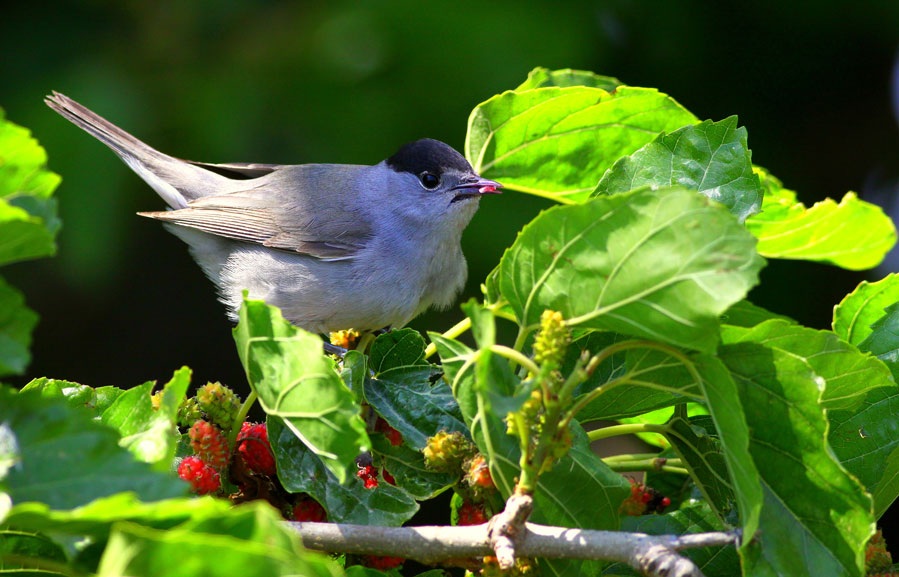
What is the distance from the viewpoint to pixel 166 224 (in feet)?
12.5

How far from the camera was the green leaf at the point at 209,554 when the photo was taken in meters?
0.87

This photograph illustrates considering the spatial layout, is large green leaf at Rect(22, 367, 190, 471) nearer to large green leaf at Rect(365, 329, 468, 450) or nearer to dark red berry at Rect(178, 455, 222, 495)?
dark red berry at Rect(178, 455, 222, 495)

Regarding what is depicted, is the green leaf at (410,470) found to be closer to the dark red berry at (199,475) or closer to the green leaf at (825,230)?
the dark red berry at (199,475)

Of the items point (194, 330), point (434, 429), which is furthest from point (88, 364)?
point (434, 429)

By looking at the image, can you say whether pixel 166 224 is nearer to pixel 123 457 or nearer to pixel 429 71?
pixel 429 71

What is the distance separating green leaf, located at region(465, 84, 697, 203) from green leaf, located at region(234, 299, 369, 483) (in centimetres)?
92

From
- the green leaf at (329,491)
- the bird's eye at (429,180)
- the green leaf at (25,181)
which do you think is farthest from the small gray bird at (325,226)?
the green leaf at (25,181)

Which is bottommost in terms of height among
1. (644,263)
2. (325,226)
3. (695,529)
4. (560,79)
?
(695,529)

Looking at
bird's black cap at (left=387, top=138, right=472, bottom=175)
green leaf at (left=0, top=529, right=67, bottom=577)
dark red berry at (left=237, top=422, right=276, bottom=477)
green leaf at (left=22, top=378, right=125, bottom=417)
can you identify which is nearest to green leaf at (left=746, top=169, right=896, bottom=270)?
dark red berry at (left=237, top=422, right=276, bottom=477)

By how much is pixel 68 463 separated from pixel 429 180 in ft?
9.09

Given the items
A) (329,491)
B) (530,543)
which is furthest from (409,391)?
(530,543)

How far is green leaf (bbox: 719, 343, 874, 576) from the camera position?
53.5 inches

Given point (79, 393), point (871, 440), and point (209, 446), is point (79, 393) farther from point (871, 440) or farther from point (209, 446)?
point (871, 440)

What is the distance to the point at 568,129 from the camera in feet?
7.03
